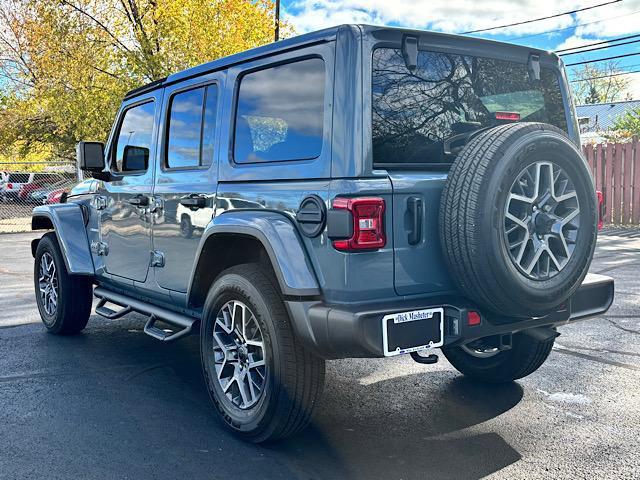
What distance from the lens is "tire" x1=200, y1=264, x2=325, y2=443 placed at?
3102 millimetres

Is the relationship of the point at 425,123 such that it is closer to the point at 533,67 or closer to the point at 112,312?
the point at 533,67

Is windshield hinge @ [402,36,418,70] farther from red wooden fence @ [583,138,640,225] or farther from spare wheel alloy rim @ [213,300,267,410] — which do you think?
red wooden fence @ [583,138,640,225]

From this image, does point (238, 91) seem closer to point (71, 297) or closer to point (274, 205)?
point (274, 205)

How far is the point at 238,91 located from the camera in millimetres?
3688

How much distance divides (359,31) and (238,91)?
97cm

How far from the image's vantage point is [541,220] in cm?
304

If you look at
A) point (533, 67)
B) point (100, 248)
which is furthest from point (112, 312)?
point (533, 67)

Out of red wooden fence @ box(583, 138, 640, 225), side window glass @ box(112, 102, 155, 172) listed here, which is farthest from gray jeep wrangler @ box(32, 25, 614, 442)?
red wooden fence @ box(583, 138, 640, 225)

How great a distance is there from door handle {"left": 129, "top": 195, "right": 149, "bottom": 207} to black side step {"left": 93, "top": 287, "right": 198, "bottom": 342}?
2.29ft

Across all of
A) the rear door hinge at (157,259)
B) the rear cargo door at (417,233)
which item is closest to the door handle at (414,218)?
the rear cargo door at (417,233)

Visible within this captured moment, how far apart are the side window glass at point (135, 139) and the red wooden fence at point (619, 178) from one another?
13.0 m

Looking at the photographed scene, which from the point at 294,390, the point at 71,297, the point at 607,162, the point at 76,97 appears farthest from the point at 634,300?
the point at 76,97

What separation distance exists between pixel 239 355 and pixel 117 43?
761 inches

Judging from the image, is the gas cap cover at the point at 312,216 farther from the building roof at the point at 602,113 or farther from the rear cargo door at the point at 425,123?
the building roof at the point at 602,113
